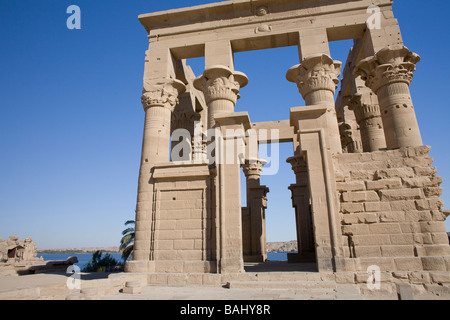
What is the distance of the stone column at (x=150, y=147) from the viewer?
Result: 954 centimetres

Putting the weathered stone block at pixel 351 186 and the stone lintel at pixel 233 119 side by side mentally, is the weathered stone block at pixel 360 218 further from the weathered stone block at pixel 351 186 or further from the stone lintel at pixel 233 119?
the stone lintel at pixel 233 119

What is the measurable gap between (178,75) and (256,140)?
6.48 metres

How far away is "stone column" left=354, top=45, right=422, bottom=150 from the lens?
9.38 metres

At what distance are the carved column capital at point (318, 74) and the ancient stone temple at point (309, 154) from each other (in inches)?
1.5

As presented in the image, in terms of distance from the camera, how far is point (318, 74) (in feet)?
34.4

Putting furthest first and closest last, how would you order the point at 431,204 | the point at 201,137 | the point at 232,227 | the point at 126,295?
the point at 201,137, the point at 232,227, the point at 431,204, the point at 126,295

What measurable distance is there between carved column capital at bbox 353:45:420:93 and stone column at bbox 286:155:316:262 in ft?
18.1

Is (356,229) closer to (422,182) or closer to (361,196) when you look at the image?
(361,196)

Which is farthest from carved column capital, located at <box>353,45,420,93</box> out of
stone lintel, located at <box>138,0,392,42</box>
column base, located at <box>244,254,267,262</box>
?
column base, located at <box>244,254,267,262</box>
